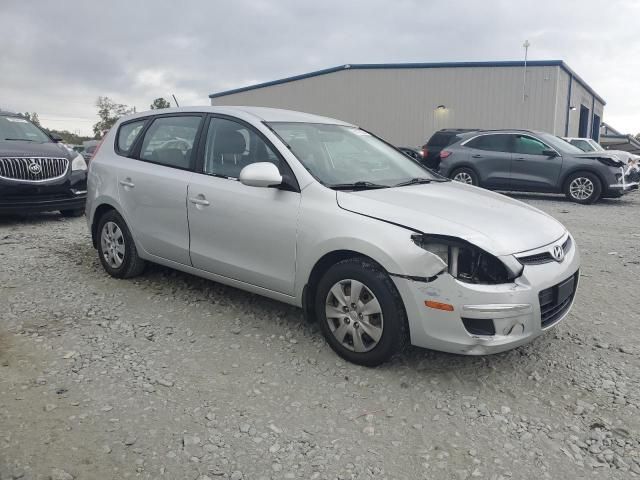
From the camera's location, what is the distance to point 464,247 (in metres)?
2.96

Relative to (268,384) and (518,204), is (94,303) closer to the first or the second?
(268,384)

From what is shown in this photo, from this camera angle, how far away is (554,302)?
3.20 m

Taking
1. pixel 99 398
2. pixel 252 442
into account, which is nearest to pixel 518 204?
pixel 252 442

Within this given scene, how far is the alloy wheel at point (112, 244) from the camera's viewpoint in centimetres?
490

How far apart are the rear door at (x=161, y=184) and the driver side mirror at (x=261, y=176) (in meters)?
0.87

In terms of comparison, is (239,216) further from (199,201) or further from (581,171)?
(581,171)

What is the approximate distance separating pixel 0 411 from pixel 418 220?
246 centimetres

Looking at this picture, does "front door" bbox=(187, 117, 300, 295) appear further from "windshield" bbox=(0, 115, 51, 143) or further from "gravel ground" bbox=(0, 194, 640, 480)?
"windshield" bbox=(0, 115, 51, 143)

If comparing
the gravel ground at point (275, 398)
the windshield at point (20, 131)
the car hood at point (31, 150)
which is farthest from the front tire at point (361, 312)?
the windshield at point (20, 131)

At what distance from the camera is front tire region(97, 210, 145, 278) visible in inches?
190

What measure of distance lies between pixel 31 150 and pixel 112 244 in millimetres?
3929

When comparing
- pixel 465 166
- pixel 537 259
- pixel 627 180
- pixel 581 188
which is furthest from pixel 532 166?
pixel 537 259

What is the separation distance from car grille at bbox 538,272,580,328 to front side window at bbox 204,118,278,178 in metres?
1.96

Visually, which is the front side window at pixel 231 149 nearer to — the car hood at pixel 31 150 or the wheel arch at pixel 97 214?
the wheel arch at pixel 97 214
